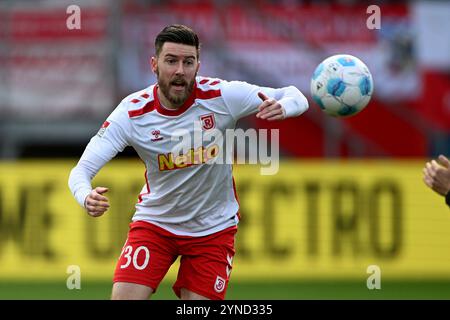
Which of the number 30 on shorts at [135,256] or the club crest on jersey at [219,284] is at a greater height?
the number 30 on shorts at [135,256]

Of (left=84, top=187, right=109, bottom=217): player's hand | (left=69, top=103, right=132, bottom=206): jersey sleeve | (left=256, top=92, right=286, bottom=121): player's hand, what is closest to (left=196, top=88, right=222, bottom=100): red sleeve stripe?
(left=256, top=92, right=286, bottom=121): player's hand

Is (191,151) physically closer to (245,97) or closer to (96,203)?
(245,97)

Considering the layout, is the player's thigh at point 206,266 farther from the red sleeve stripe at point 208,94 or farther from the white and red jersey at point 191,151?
the red sleeve stripe at point 208,94

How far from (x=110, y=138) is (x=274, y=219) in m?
7.86

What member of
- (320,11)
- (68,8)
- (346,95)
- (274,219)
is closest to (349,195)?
(274,219)

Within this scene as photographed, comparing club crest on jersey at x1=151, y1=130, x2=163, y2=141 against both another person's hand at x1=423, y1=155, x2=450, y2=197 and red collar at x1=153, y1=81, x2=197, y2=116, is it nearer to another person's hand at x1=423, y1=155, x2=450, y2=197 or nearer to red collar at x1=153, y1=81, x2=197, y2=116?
red collar at x1=153, y1=81, x2=197, y2=116

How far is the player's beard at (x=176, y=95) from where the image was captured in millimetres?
7457

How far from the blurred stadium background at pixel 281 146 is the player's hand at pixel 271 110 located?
5998 mm

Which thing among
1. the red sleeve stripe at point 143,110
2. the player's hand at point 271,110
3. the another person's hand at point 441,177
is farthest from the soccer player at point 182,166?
the another person's hand at point 441,177

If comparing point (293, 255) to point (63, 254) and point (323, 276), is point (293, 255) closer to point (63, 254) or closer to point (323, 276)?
point (323, 276)

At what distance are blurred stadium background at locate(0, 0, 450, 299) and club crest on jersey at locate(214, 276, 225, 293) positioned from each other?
5.45 metres

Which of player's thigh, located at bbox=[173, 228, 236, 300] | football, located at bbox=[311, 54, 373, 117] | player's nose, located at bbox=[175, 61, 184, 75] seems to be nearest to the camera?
player's nose, located at bbox=[175, 61, 184, 75]

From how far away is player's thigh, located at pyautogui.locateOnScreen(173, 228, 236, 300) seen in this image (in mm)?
7531

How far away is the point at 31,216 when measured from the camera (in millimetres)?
14844
